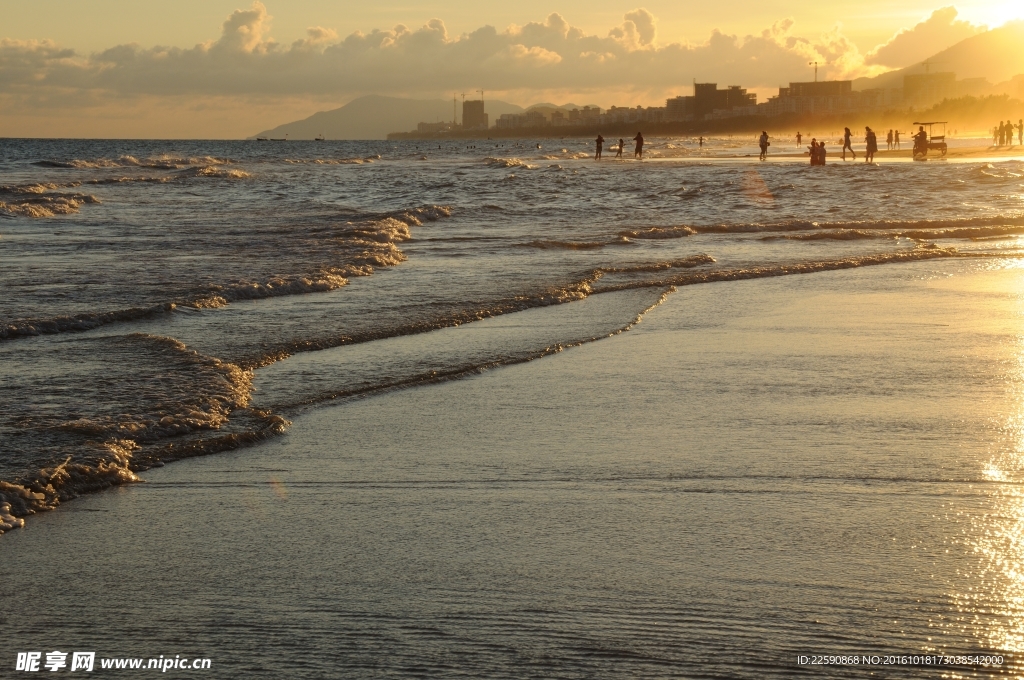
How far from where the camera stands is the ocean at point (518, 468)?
3211 mm

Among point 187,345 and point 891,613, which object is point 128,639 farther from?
point 187,345

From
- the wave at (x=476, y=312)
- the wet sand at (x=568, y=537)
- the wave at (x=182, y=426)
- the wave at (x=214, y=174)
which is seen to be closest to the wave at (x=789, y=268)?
the wave at (x=476, y=312)

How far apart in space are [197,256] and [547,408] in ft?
31.6

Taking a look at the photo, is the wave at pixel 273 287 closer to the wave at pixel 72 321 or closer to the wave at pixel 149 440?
the wave at pixel 72 321

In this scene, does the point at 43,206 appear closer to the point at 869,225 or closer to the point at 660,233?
the point at 660,233

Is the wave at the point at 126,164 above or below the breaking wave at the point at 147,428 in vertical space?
above

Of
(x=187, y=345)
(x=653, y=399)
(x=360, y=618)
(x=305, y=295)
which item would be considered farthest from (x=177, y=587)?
(x=305, y=295)

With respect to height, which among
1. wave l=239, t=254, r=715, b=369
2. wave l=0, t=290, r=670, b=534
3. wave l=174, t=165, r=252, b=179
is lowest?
wave l=0, t=290, r=670, b=534

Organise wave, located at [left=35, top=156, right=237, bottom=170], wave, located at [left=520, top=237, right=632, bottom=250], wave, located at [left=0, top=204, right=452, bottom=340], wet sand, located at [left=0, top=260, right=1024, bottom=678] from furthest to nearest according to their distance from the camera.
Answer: wave, located at [left=35, top=156, right=237, bottom=170] < wave, located at [left=520, top=237, right=632, bottom=250] < wave, located at [left=0, top=204, right=452, bottom=340] < wet sand, located at [left=0, top=260, right=1024, bottom=678]

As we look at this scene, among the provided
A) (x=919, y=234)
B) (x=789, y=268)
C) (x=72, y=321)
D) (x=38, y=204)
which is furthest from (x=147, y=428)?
(x=38, y=204)

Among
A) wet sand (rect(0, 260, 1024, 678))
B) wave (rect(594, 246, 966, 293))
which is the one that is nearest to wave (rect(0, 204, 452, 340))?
wave (rect(594, 246, 966, 293))

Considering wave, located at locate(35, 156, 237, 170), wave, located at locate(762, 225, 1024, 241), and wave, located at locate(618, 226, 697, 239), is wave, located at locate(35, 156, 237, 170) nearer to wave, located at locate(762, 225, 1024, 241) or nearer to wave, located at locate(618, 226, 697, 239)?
wave, located at locate(618, 226, 697, 239)

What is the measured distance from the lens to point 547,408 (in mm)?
6012

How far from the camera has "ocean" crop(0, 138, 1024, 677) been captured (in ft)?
10.5
